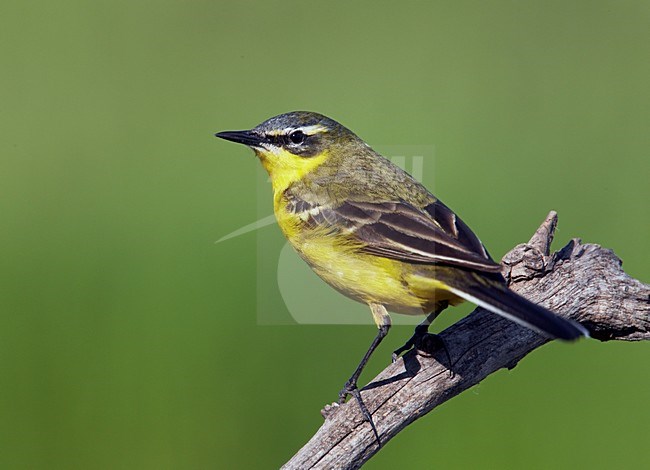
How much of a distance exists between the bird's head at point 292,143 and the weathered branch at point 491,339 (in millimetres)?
962

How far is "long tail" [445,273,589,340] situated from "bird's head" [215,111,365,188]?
3.65ft

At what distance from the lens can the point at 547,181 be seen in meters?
7.04

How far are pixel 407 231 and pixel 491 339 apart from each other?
1.79ft

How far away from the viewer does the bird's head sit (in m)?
4.04

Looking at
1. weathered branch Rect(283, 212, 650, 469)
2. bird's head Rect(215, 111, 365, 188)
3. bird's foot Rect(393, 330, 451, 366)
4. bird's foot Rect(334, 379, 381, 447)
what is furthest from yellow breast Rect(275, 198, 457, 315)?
bird's head Rect(215, 111, 365, 188)

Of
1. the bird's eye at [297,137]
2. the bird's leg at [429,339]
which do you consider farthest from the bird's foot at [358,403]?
the bird's eye at [297,137]

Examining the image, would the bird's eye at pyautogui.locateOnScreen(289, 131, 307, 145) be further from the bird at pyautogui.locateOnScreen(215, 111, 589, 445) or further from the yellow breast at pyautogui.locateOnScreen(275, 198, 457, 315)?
the yellow breast at pyautogui.locateOnScreen(275, 198, 457, 315)

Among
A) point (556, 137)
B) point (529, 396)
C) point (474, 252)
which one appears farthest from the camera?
point (556, 137)

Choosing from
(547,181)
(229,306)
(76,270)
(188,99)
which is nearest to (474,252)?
(229,306)

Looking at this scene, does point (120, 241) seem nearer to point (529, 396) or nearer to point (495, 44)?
point (529, 396)

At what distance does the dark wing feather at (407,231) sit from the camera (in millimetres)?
3307

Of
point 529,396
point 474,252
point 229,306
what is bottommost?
point 529,396

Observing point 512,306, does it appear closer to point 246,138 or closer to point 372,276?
point 372,276

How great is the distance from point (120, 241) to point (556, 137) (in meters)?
3.75
